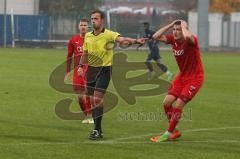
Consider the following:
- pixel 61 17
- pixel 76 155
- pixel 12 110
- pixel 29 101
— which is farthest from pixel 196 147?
pixel 61 17

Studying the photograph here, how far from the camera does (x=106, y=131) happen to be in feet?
43.6

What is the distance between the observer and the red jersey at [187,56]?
476 inches

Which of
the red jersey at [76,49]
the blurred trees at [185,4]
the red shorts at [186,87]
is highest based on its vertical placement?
the red jersey at [76,49]

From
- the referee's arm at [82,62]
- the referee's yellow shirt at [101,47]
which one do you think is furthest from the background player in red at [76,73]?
the referee's yellow shirt at [101,47]

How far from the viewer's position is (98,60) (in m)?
12.7

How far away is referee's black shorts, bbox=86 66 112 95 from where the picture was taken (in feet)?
40.9

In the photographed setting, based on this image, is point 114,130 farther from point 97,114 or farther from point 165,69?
point 165,69

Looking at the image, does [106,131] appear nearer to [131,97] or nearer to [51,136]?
[51,136]

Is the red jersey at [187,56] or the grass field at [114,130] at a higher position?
the red jersey at [187,56]

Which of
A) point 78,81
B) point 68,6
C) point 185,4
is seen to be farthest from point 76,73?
point 185,4

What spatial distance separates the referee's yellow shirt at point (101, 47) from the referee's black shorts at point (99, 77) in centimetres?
9

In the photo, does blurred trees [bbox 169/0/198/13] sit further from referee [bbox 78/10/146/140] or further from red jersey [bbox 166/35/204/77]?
red jersey [bbox 166/35/204/77]

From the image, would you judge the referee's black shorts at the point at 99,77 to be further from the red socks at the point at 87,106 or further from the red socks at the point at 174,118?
the red socks at the point at 87,106

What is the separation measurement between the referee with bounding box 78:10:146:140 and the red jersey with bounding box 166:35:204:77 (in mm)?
937
